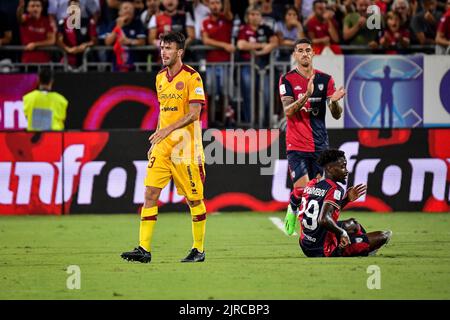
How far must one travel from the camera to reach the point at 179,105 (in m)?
11.3

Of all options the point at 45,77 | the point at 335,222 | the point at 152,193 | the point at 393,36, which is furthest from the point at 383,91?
the point at 152,193

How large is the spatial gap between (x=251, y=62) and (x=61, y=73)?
132 inches

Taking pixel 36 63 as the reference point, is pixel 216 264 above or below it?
below

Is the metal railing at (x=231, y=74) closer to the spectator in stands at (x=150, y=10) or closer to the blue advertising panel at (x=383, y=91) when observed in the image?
the spectator in stands at (x=150, y=10)

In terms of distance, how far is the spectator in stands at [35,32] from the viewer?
19797 mm

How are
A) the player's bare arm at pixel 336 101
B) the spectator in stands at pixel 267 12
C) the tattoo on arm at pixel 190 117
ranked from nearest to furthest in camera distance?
1. the tattoo on arm at pixel 190 117
2. the player's bare arm at pixel 336 101
3. the spectator in stands at pixel 267 12

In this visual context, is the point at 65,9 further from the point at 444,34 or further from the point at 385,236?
the point at 385,236

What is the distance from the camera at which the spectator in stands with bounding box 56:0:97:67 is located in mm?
19594

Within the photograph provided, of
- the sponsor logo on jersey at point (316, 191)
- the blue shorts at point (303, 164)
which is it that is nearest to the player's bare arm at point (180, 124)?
the sponsor logo on jersey at point (316, 191)

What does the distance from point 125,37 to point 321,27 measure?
3478mm

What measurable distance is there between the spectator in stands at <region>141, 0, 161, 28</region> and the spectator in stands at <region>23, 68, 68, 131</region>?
2.76 meters

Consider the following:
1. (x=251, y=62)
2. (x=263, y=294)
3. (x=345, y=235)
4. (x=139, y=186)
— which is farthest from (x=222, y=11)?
(x=263, y=294)

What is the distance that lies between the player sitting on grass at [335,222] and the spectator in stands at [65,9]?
9535 mm
